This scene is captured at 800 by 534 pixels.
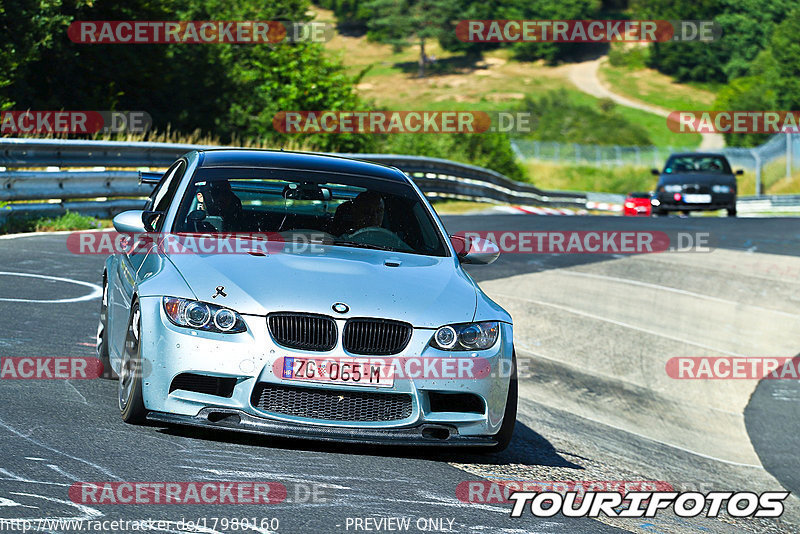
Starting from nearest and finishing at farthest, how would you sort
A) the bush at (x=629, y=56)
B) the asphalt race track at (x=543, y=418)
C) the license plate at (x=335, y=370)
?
the asphalt race track at (x=543, y=418)
the license plate at (x=335, y=370)
the bush at (x=629, y=56)

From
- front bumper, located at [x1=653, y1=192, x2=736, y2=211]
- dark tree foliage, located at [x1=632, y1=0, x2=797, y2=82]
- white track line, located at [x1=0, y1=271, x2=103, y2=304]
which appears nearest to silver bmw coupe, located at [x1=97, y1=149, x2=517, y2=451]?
white track line, located at [x1=0, y1=271, x2=103, y2=304]

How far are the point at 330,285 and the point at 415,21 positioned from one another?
5632 inches

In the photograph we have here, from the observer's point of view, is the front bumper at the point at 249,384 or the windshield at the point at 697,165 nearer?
the front bumper at the point at 249,384

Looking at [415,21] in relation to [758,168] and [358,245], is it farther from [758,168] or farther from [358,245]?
[358,245]

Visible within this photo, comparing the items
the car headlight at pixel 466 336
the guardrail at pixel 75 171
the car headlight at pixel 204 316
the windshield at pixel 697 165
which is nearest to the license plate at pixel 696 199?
the windshield at pixel 697 165

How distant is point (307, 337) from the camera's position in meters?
5.44

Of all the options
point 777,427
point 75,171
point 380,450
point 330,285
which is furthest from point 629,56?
point 330,285

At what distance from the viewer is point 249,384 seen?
17.7ft

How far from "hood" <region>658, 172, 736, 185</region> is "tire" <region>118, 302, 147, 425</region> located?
2404 cm

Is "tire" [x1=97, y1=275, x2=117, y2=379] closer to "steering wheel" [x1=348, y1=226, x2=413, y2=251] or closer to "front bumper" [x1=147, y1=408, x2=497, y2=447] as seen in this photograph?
"front bumper" [x1=147, y1=408, x2=497, y2=447]

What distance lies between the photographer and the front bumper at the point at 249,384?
5379 millimetres

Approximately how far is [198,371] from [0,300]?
438 cm

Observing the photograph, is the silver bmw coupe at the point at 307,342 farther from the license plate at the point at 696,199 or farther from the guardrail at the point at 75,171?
the license plate at the point at 696,199

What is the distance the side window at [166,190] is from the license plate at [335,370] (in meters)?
1.71
